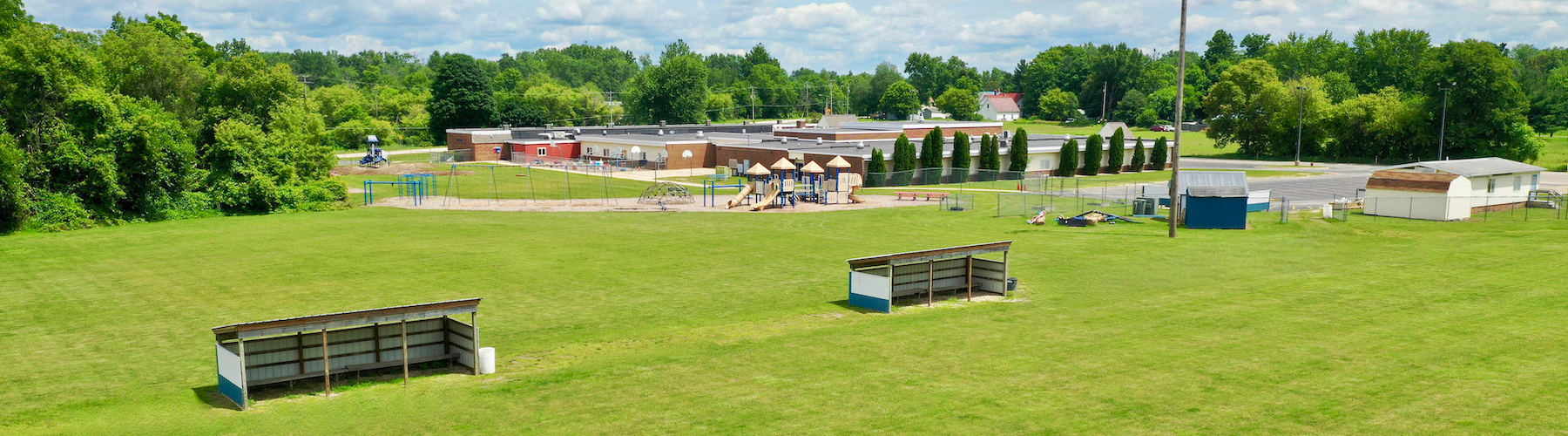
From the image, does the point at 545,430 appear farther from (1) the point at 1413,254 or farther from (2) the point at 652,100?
(2) the point at 652,100

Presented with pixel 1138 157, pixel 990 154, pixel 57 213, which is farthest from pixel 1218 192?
pixel 57 213

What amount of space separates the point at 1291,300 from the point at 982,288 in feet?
24.6

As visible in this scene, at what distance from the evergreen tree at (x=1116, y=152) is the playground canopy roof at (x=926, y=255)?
5059 centimetres

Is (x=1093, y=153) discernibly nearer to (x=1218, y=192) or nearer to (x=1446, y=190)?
(x=1446, y=190)

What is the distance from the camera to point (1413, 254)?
33281 mm

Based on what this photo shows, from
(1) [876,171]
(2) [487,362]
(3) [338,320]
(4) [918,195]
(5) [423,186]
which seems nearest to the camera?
(3) [338,320]

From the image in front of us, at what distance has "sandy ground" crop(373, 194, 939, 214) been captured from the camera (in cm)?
4944

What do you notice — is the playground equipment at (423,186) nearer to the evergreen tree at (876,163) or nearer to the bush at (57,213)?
the bush at (57,213)

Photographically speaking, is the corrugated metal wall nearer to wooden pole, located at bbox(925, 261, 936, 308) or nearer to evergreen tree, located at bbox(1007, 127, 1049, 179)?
wooden pole, located at bbox(925, 261, 936, 308)

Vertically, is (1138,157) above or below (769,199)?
above

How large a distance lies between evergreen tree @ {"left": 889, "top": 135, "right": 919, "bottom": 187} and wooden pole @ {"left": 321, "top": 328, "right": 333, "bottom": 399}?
159ft

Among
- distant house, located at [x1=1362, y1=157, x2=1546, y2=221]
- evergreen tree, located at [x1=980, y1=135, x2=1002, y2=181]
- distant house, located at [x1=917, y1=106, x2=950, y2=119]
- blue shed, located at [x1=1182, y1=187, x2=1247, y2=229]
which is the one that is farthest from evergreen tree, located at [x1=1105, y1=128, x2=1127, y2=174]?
distant house, located at [x1=917, y1=106, x2=950, y2=119]

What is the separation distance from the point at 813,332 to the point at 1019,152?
163ft

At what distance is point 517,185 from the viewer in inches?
2447
